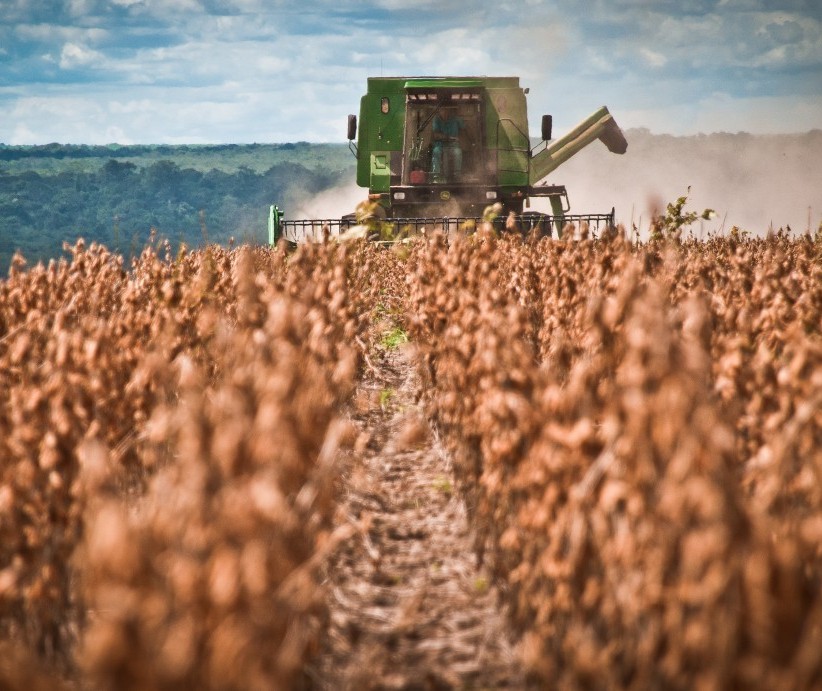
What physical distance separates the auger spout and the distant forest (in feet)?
117

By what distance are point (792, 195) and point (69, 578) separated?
47050 millimetres

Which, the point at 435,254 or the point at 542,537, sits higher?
the point at 435,254

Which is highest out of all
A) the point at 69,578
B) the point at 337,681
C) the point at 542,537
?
the point at 542,537

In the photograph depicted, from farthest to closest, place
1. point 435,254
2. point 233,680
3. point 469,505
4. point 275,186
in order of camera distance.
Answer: point 275,186 < point 435,254 < point 469,505 < point 233,680

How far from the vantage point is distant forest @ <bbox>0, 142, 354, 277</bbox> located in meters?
55.7

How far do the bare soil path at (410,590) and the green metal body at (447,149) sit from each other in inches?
341

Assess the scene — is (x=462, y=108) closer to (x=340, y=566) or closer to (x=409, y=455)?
(x=409, y=455)

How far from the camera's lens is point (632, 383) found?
1884 millimetres

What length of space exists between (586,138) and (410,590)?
46.5ft

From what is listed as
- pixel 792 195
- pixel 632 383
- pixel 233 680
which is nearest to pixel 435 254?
pixel 632 383

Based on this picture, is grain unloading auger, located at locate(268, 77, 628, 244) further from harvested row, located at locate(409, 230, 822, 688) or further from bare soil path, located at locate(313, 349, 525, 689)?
harvested row, located at locate(409, 230, 822, 688)

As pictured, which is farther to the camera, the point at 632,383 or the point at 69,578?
the point at 69,578

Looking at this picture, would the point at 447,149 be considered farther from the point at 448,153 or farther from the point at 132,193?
the point at 132,193

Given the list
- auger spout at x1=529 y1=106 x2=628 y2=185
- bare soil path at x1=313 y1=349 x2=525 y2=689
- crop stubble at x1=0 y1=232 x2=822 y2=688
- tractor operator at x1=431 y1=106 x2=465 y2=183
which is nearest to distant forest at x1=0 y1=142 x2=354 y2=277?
auger spout at x1=529 y1=106 x2=628 y2=185
